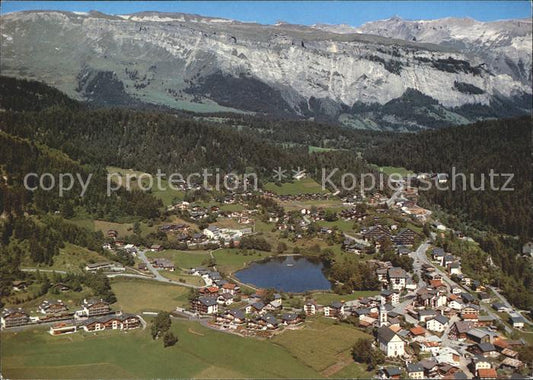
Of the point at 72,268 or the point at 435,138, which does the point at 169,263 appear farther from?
the point at 435,138

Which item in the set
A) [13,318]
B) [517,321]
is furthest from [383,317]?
[13,318]

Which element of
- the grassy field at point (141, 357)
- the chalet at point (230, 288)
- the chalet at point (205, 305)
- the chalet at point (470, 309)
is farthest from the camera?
the chalet at point (230, 288)

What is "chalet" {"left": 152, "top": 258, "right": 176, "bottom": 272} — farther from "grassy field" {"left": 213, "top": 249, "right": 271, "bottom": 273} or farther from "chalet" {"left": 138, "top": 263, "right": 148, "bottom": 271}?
"grassy field" {"left": 213, "top": 249, "right": 271, "bottom": 273}

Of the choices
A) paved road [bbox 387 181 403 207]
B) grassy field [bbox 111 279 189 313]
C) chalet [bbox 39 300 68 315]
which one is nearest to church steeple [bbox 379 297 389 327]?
grassy field [bbox 111 279 189 313]

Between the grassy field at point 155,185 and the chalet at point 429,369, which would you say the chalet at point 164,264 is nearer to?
the grassy field at point 155,185

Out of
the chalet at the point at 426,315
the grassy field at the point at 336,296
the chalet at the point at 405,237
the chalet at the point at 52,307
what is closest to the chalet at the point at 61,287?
the chalet at the point at 52,307

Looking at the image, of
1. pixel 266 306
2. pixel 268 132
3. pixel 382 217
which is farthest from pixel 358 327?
pixel 268 132
